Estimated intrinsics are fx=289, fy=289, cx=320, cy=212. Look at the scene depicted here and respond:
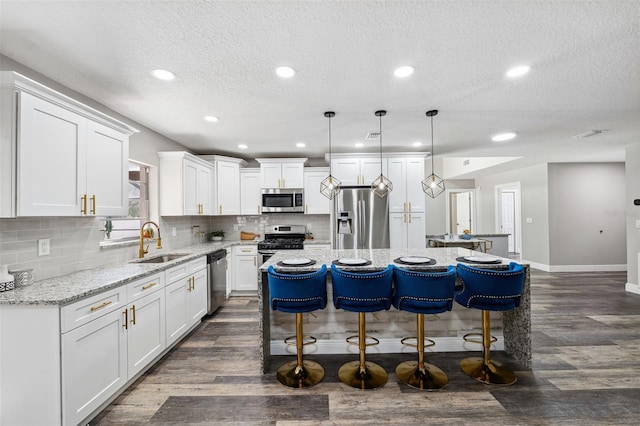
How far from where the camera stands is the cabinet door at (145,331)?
2.27m

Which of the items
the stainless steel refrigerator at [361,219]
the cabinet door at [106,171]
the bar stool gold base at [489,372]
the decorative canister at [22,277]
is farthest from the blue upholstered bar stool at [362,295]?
the stainless steel refrigerator at [361,219]

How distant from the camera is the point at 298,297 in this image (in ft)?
7.30

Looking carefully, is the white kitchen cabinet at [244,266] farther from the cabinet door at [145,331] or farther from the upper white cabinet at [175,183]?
the cabinet door at [145,331]

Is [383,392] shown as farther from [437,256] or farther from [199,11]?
[199,11]

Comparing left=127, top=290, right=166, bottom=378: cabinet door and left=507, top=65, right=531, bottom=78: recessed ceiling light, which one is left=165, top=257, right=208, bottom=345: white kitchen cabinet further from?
left=507, top=65, right=531, bottom=78: recessed ceiling light

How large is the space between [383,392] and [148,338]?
2001mm

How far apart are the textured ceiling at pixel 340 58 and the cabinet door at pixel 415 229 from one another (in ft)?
5.60

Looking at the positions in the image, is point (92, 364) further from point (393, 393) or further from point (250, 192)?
point (250, 192)

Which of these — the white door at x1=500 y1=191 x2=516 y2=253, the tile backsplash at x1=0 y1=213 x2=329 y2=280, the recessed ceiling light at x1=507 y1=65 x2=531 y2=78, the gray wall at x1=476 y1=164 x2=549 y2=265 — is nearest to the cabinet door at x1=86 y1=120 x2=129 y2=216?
the tile backsplash at x1=0 y1=213 x2=329 y2=280

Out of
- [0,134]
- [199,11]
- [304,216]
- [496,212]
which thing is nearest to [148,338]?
[0,134]

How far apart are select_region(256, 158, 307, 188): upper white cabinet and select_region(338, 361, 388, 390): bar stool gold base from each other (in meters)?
3.26

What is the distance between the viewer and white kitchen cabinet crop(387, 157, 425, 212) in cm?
489

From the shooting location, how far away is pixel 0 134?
175 cm

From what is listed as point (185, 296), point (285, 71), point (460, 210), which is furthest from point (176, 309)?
point (460, 210)
